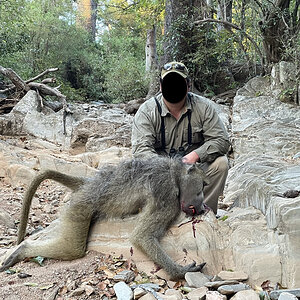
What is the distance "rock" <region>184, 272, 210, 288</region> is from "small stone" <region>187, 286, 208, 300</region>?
0.36ft

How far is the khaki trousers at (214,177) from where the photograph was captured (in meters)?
3.89

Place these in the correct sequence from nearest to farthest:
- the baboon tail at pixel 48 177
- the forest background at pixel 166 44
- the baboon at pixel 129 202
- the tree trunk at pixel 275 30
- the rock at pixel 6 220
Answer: the baboon at pixel 129 202 → the baboon tail at pixel 48 177 → the rock at pixel 6 220 → the tree trunk at pixel 275 30 → the forest background at pixel 166 44

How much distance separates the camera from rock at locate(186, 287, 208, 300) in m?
2.30

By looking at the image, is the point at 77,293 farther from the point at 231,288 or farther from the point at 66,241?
the point at 231,288

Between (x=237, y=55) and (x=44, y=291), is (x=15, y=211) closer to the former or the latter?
(x=44, y=291)

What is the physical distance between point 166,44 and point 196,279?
926 centimetres

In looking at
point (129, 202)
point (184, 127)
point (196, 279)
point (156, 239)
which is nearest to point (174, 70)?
point (184, 127)

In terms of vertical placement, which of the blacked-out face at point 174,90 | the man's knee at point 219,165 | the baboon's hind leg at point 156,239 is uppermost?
the blacked-out face at point 174,90

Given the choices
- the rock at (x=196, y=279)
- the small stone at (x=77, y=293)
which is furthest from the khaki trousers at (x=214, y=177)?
the small stone at (x=77, y=293)

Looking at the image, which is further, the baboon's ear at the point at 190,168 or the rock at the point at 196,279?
the baboon's ear at the point at 190,168

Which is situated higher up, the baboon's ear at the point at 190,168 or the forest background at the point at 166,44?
the forest background at the point at 166,44

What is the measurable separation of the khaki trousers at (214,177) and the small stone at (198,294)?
159cm

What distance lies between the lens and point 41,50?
1512 centimetres

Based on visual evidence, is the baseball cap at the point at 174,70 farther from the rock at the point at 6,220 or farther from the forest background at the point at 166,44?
the forest background at the point at 166,44
